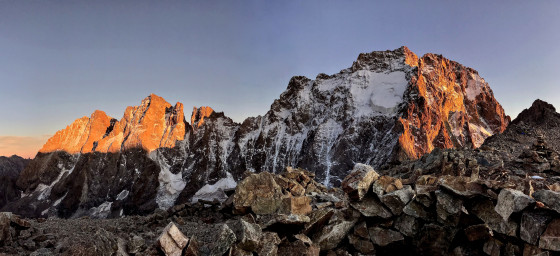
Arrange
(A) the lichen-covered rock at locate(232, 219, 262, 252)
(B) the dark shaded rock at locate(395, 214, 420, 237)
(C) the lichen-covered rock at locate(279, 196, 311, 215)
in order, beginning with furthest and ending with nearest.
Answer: (C) the lichen-covered rock at locate(279, 196, 311, 215)
(B) the dark shaded rock at locate(395, 214, 420, 237)
(A) the lichen-covered rock at locate(232, 219, 262, 252)

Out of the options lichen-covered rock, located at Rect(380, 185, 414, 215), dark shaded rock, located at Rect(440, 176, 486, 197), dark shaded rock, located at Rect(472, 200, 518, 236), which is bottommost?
dark shaded rock, located at Rect(472, 200, 518, 236)

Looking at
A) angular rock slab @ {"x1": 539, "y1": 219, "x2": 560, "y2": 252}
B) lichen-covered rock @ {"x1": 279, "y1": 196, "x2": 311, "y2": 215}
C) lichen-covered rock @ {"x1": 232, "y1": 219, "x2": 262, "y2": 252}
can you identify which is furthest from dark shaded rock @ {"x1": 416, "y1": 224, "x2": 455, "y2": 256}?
lichen-covered rock @ {"x1": 232, "y1": 219, "x2": 262, "y2": 252}

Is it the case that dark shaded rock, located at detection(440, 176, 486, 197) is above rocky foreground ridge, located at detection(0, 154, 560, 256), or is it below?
above

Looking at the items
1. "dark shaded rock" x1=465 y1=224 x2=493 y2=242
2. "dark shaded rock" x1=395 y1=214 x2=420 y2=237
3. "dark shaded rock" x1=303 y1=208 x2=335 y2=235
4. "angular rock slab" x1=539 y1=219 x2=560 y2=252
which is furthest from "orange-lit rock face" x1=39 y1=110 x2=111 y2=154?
"angular rock slab" x1=539 y1=219 x2=560 y2=252

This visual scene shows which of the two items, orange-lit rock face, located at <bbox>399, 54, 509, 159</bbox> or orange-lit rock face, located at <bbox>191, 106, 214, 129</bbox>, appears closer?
orange-lit rock face, located at <bbox>399, 54, 509, 159</bbox>

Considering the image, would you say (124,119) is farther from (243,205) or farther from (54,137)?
(243,205)

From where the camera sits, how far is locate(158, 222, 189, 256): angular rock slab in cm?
832

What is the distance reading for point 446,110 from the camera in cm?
13612

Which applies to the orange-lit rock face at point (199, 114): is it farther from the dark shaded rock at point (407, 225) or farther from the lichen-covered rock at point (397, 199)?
the dark shaded rock at point (407, 225)

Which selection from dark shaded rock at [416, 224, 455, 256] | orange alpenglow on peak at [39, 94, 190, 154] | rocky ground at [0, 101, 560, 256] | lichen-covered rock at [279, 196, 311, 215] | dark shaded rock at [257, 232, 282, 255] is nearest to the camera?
rocky ground at [0, 101, 560, 256]

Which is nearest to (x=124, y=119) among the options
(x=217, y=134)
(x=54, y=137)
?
(x=54, y=137)

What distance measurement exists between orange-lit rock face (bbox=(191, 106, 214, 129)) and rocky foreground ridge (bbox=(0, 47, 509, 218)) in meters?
0.76

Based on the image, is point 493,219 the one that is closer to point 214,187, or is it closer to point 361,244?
point 361,244

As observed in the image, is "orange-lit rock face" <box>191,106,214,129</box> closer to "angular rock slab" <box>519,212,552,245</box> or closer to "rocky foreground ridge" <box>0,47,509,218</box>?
"rocky foreground ridge" <box>0,47,509,218</box>
